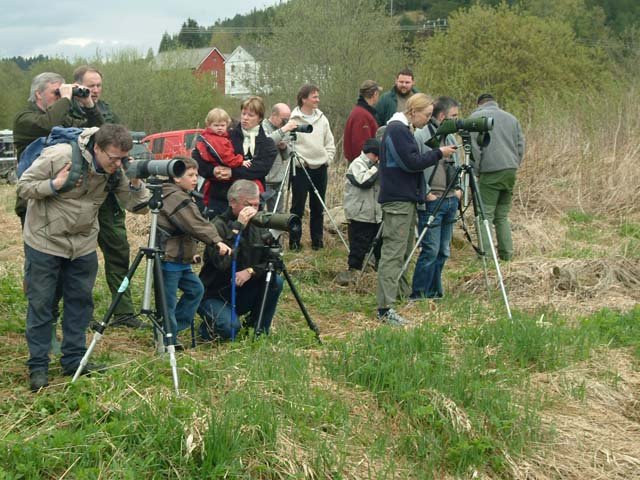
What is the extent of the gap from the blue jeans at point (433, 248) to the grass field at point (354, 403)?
2.08 ft

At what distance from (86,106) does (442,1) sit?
63947 millimetres

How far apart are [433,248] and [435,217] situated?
30 cm

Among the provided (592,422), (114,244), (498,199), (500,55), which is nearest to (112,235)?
(114,244)

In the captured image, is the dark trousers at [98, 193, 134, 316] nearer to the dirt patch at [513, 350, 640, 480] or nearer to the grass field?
Result: the grass field

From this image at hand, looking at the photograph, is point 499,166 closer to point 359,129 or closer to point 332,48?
point 359,129

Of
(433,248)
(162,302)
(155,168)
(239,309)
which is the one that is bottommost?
(239,309)

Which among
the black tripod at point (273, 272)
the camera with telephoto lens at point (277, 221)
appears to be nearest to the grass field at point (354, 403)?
the black tripod at point (273, 272)

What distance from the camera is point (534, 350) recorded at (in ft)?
18.5

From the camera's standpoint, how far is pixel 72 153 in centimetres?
475

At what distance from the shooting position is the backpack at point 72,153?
4.69m

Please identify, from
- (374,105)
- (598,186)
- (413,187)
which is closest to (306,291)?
(413,187)

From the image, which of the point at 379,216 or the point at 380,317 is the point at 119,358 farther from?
the point at 379,216

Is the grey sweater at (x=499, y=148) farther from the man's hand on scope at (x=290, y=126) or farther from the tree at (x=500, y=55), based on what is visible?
the tree at (x=500, y=55)

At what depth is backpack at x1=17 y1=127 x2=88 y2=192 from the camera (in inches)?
185
